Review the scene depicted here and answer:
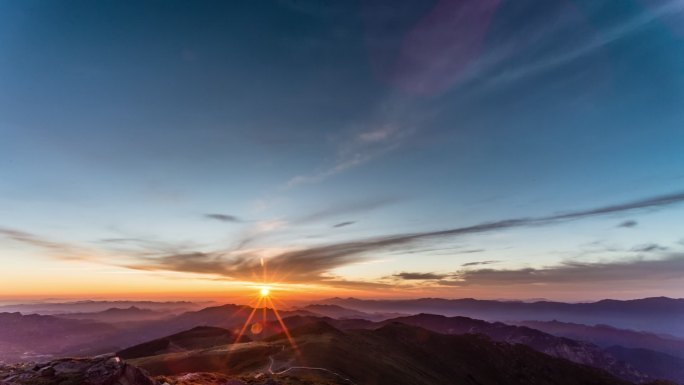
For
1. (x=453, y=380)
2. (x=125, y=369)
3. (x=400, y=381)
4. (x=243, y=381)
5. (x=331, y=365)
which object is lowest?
(x=453, y=380)

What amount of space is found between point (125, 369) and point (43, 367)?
29.9ft

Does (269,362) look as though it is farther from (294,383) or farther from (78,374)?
(78,374)

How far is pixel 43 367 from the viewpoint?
141ft

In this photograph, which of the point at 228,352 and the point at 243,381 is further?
the point at 228,352

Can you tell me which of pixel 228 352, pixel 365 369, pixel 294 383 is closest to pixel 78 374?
pixel 294 383

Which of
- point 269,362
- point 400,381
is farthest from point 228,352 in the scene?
point 400,381

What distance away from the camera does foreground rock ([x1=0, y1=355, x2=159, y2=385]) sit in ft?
132

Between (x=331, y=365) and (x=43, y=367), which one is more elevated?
(x=43, y=367)

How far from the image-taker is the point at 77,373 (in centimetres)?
4134

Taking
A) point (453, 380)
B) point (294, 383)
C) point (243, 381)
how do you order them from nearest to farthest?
point (243, 381), point (294, 383), point (453, 380)

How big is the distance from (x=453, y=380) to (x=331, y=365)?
11246 centimetres

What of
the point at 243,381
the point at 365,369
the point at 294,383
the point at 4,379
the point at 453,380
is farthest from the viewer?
the point at 453,380

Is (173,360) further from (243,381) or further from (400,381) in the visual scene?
(243,381)

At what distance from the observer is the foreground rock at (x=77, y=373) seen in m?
40.1
